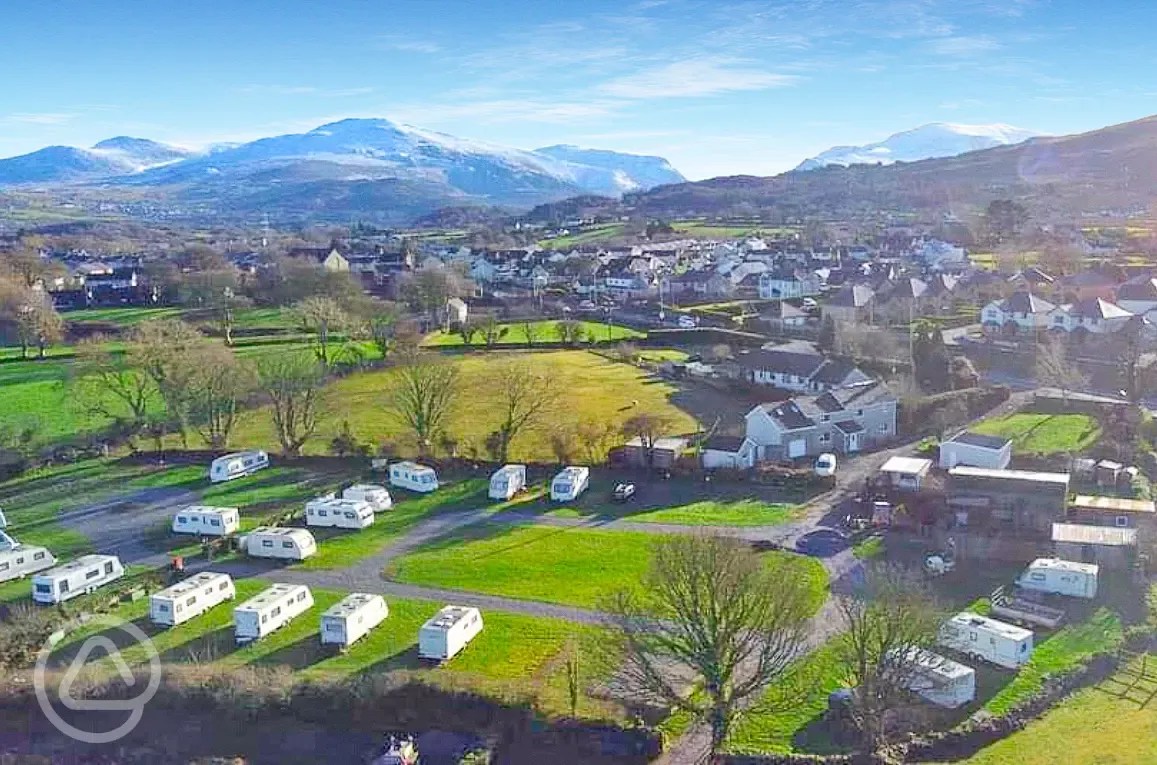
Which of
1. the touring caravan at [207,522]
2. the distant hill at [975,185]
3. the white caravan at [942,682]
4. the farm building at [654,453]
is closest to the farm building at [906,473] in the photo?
the farm building at [654,453]

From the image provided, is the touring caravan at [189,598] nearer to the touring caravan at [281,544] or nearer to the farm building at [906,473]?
the touring caravan at [281,544]

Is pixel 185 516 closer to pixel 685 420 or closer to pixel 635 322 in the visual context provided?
pixel 685 420

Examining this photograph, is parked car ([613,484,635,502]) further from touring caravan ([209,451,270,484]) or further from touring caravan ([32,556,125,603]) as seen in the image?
touring caravan ([32,556,125,603])

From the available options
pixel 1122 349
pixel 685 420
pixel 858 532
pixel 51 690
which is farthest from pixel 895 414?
pixel 51 690

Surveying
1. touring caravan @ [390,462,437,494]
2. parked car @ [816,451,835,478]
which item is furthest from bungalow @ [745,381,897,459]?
touring caravan @ [390,462,437,494]

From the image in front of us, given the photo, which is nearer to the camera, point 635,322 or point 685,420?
point 685,420

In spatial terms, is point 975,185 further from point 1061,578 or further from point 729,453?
point 1061,578

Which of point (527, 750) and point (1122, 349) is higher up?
point (1122, 349)

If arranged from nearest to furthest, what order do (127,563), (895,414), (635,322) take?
(127,563)
(895,414)
(635,322)
